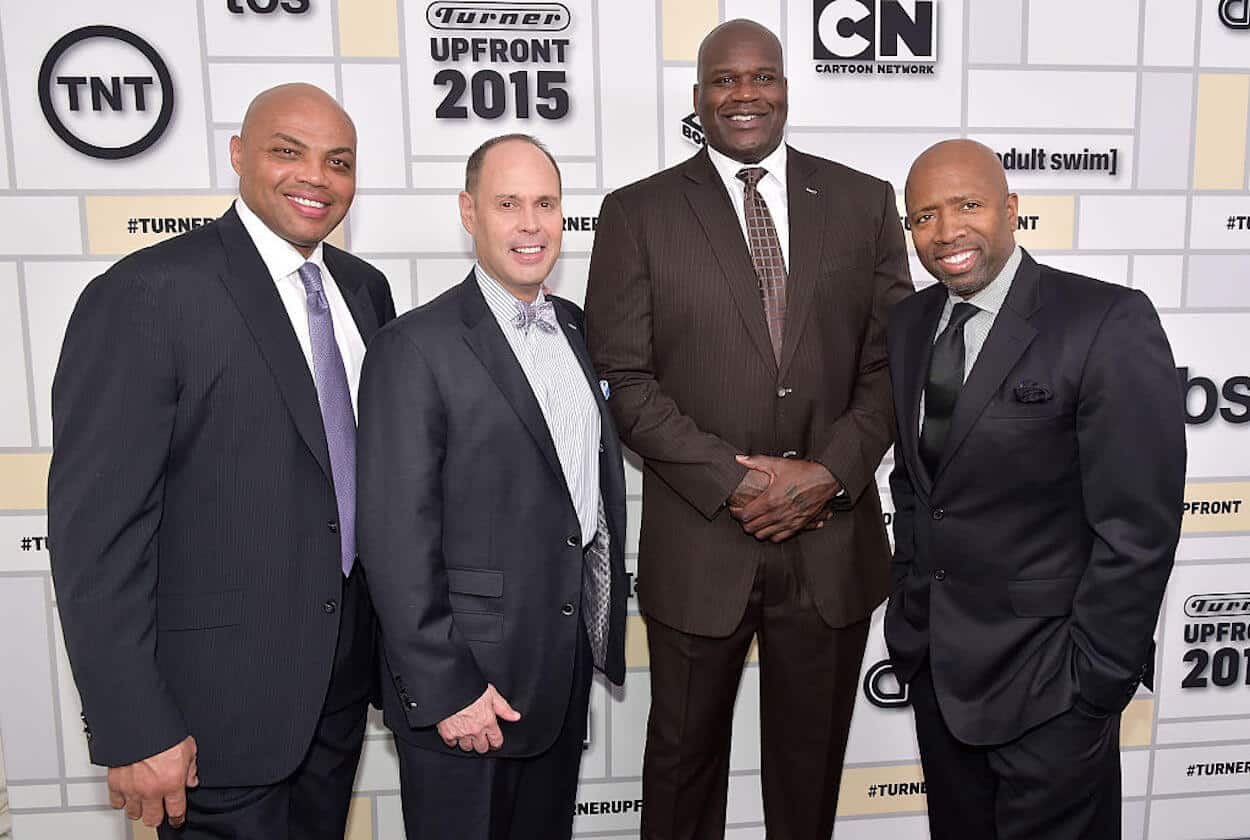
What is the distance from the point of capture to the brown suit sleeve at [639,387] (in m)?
2.35

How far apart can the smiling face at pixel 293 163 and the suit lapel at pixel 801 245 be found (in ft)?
3.66

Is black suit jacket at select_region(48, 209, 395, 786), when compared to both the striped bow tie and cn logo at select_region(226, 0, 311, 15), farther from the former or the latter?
cn logo at select_region(226, 0, 311, 15)

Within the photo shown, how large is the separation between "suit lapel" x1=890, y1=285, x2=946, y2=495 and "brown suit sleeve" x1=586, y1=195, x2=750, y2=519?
1.34ft

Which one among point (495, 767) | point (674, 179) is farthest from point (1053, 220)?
point (495, 767)

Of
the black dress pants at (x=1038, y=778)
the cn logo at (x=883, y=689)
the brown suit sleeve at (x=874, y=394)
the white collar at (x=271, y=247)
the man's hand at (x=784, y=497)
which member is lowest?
the cn logo at (x=883, y=689)

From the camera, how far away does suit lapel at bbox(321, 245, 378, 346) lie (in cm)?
217

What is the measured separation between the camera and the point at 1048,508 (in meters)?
1.98

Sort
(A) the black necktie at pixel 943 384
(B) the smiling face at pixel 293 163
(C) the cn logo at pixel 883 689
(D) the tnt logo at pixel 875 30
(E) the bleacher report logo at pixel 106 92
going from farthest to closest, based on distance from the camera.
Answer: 1. (C) the cn logo at pixel 883 689
2. (D) the tnt logo at pixel 875 30
3. (E) the bleacher report logo at pixel 106 92
4. (A) the black necktie at pixel 943 384
5. (B) the smiling face at pixel 293 163

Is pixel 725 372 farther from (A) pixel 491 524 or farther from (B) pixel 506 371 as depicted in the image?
(A) pixel 491 524

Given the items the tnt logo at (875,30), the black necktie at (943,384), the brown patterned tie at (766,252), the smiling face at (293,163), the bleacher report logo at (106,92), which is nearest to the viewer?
the smiling face at (293,163)

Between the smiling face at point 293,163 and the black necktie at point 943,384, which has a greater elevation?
the smiling face at point 293,163

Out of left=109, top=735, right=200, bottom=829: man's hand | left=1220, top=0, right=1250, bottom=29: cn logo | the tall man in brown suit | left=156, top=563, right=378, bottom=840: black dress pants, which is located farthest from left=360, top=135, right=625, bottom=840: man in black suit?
left=1220, top=0, right=1250, bottom=29: cn logo

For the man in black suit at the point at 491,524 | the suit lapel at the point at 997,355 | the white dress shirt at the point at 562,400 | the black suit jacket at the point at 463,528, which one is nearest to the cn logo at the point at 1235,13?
the suit lapel at the point at 997,355

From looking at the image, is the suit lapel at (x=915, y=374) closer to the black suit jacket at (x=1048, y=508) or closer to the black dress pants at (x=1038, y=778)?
the black suit jacket at (x=1048, y=508)
